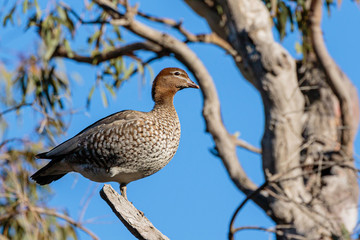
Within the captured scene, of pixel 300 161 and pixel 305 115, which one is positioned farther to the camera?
pixel 305 115

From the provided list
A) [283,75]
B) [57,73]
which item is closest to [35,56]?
[57,73]

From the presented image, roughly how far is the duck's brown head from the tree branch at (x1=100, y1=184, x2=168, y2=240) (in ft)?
3.71

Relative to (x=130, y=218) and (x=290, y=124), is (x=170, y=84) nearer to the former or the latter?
(x=130, y=218)

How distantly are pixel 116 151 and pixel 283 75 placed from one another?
4.39 meters

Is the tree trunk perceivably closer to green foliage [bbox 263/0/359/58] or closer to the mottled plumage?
green foliage [bbox 263/0/359/58]

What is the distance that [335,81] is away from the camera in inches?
348

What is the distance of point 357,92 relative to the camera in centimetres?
991

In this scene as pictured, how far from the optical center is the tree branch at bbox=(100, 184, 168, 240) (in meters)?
4.23

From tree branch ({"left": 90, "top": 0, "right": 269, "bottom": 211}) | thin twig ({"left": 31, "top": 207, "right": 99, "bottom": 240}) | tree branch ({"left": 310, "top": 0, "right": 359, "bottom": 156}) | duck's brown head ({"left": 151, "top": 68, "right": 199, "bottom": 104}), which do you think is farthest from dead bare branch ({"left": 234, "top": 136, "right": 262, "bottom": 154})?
duck's brown head ({"left": 151, "top": 68, "right": 199, "bottom": 104})

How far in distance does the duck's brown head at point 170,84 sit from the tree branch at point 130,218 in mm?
1130

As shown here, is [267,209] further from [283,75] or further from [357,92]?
[357,92]

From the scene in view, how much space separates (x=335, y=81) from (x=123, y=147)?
488 centimetres

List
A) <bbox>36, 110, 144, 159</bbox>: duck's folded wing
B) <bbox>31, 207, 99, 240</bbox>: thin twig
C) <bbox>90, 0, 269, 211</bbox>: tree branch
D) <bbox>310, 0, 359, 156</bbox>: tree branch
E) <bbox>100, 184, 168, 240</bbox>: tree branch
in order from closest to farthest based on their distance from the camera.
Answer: <bbox>100, 184, 168, 240</bbox>: tree branch < <bbox>36, 110, 144, 159</bbox>: duck's folded wing < <bbox>31, 207, 99, 240</bbox>: thin twig < <bbox>310, 0, 359, 156</bbox>: tree branch < <bbox>90, 0, 269, 211</bbox>: tree branch

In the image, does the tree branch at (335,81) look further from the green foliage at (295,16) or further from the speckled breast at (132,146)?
the speckled breast at (132,146)
